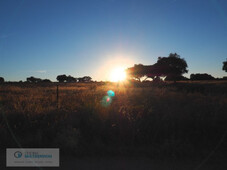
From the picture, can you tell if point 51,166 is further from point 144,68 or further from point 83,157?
point 144,68

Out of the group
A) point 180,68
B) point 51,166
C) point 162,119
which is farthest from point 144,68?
point 51,166

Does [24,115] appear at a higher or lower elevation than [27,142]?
higher

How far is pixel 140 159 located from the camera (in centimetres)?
345

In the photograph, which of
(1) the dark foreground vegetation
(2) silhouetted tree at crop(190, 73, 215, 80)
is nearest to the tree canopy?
(1) the dark foreground vegetation

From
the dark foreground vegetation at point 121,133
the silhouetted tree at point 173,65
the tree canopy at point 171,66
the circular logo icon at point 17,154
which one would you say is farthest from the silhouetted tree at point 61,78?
the circular logo icon at point 17,154

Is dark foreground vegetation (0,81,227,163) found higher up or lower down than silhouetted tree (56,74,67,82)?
lower down

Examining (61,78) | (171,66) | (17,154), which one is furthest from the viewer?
(61,78)

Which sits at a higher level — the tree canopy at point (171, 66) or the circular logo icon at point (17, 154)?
the tree canopy at point (171, 66)

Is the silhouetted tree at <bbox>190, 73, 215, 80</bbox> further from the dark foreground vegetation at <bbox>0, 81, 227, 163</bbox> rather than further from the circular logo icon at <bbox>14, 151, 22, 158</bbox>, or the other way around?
the circular logo icon at <bbox>14, 151, 22, 158</bbox>

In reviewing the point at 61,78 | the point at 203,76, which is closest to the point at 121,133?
the point at 203,76

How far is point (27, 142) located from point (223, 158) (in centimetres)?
577

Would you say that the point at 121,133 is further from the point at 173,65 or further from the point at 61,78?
the point at 61,78

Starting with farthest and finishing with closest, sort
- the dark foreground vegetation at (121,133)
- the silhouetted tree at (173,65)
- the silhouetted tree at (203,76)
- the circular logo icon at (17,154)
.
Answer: the silhouetted tree at (203,76)
the silhouetted tree at (173,65)
the dark foreground vegetation at (121,133)
the circular logo icon at (17,154)

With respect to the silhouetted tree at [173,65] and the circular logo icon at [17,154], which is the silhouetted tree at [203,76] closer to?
the silhouetted tree at [173,65]
